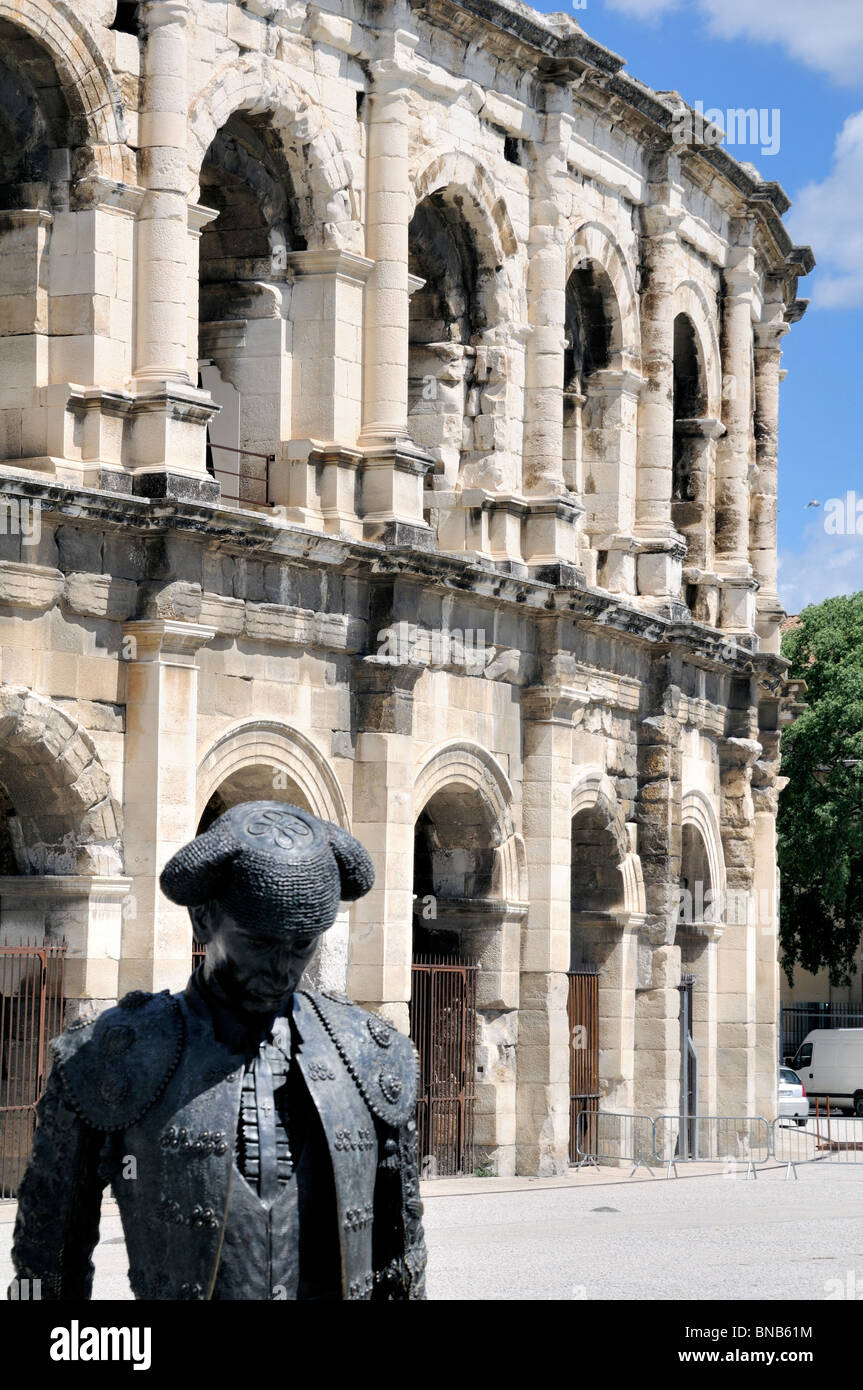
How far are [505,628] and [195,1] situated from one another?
6.72 metres

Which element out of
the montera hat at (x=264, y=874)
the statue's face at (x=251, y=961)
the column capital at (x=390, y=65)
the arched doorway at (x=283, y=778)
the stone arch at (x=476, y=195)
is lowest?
the statue's face at (x=251, y=961)

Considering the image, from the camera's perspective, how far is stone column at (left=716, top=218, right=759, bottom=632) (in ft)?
99.0

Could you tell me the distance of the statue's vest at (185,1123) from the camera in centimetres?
518

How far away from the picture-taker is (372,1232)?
5410 millimetres

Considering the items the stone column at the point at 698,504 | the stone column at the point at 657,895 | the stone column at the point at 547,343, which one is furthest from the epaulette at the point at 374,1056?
the stone column at the point at 698,504

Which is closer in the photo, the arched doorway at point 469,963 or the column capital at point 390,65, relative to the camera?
the column capital at point 390,65

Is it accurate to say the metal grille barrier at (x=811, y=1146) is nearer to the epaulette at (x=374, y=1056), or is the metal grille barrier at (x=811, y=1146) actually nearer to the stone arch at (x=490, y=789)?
the stone arch at (x=490, y=789)

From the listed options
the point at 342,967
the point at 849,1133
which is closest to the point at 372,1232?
the point at 342,967

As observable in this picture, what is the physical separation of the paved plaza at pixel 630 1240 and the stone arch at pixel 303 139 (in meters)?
8.17

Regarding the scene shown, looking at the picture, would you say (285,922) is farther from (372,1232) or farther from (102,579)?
(102,579)

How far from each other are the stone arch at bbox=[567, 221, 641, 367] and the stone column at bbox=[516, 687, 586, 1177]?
457cm

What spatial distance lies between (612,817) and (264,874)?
2129 cm

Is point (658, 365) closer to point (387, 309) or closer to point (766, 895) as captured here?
point (387, 309)

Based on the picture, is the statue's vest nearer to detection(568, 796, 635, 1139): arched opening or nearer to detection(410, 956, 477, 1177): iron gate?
detection(410, 956, 477, 1177): iron gate
